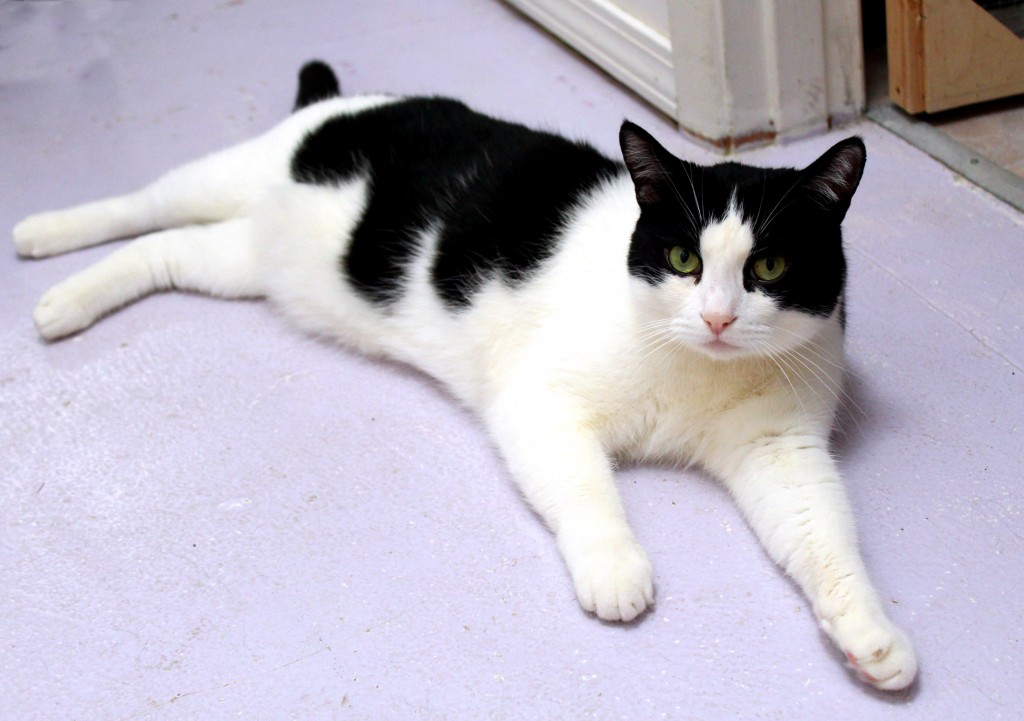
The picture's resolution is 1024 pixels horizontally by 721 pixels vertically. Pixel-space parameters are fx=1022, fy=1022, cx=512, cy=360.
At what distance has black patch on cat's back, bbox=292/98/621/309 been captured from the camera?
1.92 m

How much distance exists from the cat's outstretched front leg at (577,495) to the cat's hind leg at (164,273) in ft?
2.72

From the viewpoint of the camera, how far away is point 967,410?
1844 mm

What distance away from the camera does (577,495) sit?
162 cm

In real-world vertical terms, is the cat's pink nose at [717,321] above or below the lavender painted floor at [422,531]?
above

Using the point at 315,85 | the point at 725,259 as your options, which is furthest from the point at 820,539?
the point at 315,85

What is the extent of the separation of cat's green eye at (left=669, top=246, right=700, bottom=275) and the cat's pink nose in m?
0.09

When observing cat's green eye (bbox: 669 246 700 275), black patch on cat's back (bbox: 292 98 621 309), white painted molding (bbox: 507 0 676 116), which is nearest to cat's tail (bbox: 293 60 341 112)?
black patch on cat's back (bbox: 292 98 621 309)

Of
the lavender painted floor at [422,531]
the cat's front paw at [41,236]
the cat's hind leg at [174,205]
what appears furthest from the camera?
the cat's front paw at [41,236]

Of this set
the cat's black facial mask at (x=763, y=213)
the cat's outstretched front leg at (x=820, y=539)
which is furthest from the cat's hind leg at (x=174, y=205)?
the cat's outstretched front leg at (x=820, y=539)

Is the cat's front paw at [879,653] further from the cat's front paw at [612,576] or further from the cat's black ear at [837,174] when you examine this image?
the cat's black ear at [837,174]

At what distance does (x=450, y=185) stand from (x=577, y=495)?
2.40ft

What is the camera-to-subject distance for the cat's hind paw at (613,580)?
149 cm

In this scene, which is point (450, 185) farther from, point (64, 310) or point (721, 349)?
point (64, 310)

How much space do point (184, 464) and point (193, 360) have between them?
0.34 meters
